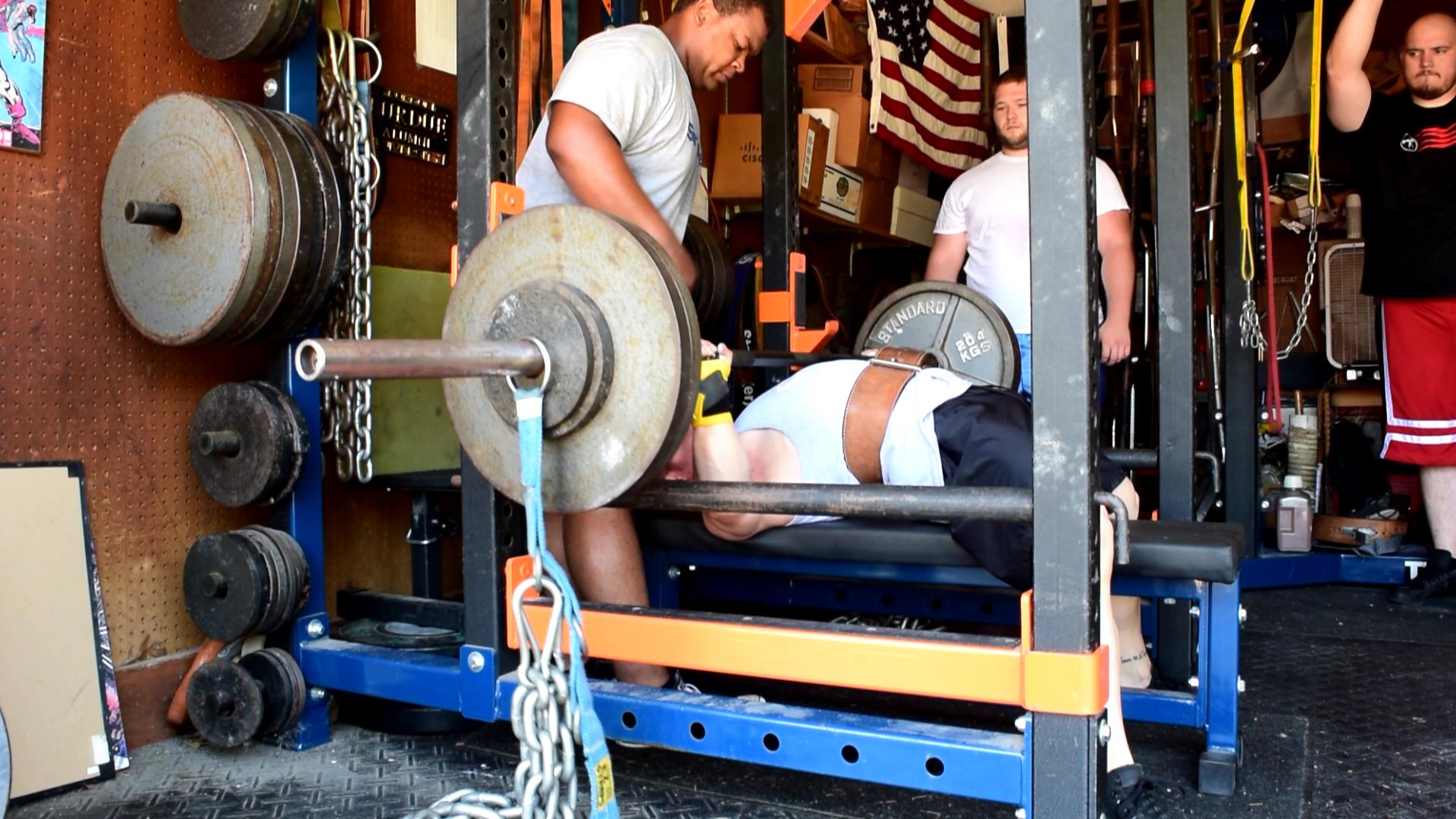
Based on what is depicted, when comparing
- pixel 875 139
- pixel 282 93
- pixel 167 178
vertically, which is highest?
pixel 875 139

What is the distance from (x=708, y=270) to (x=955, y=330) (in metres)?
0.73

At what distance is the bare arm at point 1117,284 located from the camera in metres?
3.18

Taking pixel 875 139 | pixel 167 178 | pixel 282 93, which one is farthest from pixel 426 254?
pixel 875 139

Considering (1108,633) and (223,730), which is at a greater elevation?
(1108,633)

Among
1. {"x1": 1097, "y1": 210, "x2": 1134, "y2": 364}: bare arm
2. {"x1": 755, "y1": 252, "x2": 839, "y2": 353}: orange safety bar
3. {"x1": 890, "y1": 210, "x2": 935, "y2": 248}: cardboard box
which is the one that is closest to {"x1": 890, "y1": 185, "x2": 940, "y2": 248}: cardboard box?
{"x1": 890, "y1": 210, "x2": 935, "y2": 248}: cardboard box

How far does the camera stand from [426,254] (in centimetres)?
266

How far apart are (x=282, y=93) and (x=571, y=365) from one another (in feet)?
3.65

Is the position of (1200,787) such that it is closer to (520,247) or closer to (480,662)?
(480,662)

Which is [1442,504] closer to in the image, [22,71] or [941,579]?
[941,579]

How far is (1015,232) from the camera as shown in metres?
3.16

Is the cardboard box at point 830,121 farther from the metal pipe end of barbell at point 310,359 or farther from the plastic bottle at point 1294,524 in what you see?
the metal pipe end of barbell at point 310,359

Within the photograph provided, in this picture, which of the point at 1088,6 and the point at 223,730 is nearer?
the point at 1088,6

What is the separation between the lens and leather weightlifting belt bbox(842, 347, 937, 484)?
6.38 ft

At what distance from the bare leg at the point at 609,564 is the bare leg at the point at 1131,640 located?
87 centimetres
